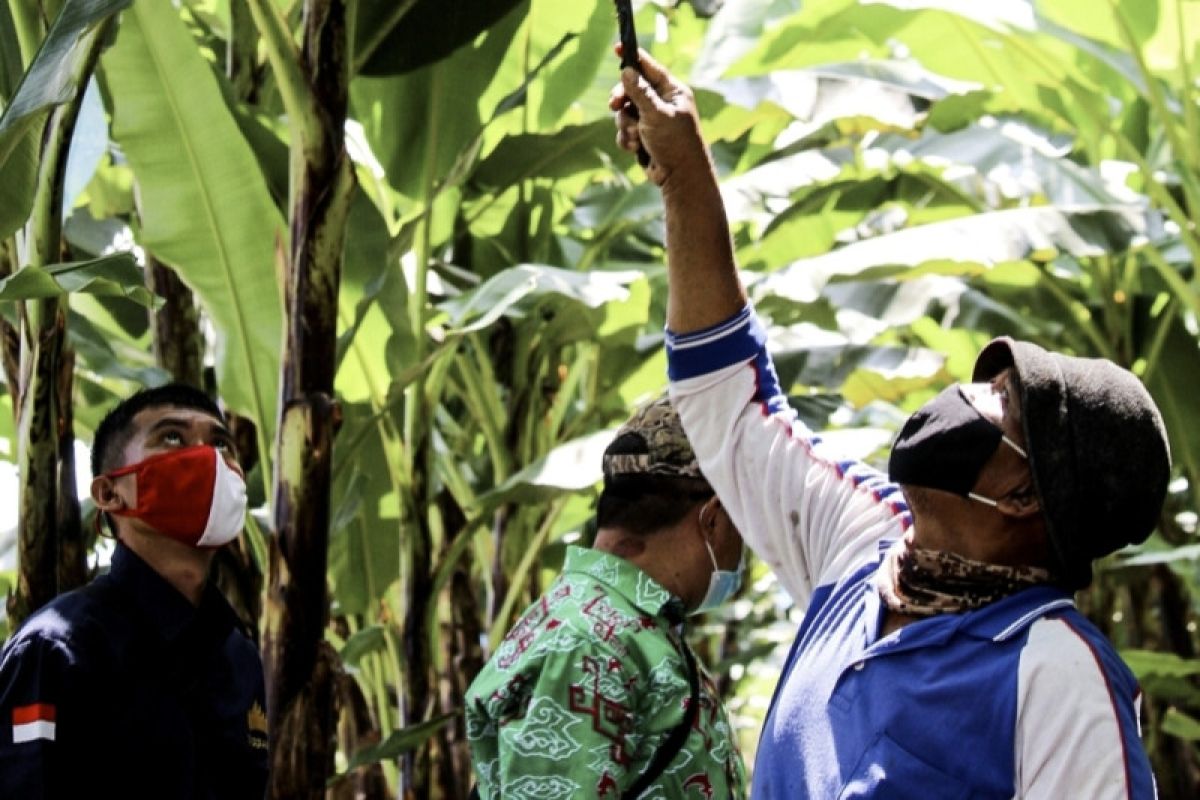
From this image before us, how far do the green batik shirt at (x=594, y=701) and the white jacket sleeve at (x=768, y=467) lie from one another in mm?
407

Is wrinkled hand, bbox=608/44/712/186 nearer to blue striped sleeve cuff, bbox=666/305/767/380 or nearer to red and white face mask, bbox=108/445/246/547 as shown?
blue striped sleeve cuff, bbox=666/305/767/380

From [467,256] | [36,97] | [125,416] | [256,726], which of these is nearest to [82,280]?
[36,97]

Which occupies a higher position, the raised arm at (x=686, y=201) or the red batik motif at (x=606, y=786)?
the raised arm at (x=686, y=201)

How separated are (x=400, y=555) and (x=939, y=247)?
1.60m

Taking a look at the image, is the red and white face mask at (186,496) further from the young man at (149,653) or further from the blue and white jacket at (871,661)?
the blue and white jacket at (871,661)

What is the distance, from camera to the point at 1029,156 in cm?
491

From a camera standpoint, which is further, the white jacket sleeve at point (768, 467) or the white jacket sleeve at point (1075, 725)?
the white jacket sleeve at point (768, 467)

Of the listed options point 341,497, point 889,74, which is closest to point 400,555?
point 341,497

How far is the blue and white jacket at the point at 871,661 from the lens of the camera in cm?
154

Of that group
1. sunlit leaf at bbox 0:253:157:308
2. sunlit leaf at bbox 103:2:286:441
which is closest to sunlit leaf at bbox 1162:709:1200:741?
sunlit leaf at bbox 103:2:286:441

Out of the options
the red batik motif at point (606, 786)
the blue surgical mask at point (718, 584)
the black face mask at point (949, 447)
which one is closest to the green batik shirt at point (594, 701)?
the red batik motif at point (606, 786)

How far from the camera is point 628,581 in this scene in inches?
99.3

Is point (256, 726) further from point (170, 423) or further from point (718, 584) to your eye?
point (718, 584)

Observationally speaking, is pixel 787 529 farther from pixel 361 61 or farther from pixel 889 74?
pixel 889 74
